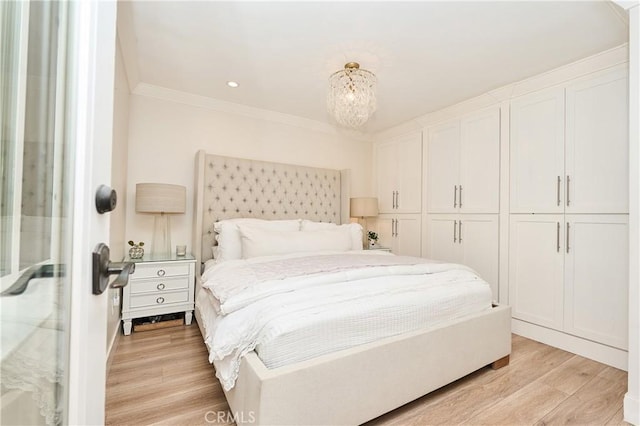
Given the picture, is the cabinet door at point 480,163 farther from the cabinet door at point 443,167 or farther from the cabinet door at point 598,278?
the cabinet door at point 598,278

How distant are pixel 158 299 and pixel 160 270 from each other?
256mm

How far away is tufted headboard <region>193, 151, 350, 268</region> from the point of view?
314 centimetres

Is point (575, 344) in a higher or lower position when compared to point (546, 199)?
lower

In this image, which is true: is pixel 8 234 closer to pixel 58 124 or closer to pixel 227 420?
pixel 58 124

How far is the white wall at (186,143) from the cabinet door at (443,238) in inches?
67.1

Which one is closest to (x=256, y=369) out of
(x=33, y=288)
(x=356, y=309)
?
(x=356, y=309)

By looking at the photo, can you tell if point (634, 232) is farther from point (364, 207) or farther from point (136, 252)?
point (136, 252)

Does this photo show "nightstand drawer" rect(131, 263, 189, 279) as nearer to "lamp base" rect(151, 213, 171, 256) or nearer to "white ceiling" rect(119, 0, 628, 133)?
"lamp base" rect(151, 213, 171, 256)

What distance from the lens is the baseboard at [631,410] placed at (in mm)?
1598

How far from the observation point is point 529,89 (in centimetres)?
278

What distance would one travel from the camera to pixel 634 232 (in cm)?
164

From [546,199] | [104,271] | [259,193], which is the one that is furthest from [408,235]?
[104,271]

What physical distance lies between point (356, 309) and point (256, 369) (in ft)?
1.81

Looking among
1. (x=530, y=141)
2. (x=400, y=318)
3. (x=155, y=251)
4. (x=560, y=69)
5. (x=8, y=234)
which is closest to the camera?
(x=8, y=234)
